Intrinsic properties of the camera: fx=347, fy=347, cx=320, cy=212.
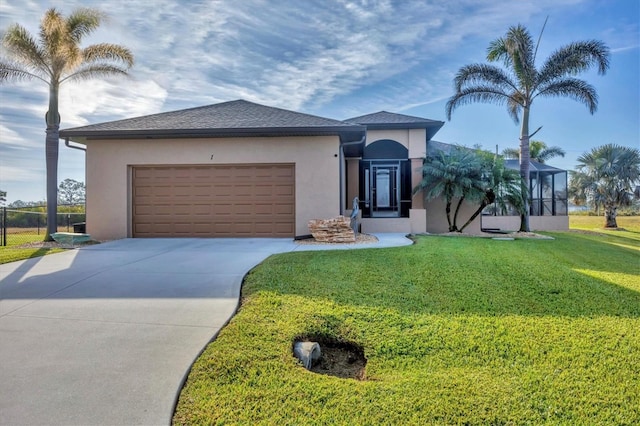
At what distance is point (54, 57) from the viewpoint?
35.4 ft

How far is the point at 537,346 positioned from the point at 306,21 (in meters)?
11.7

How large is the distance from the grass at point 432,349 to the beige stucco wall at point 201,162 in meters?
5.05

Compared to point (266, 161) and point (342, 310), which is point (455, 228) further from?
point (342, 310)

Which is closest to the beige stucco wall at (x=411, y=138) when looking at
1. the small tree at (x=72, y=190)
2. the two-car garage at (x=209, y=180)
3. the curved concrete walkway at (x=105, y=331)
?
Result: the two-car garage at (x=209, y=180)

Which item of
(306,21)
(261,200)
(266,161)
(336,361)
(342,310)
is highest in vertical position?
(306,21)

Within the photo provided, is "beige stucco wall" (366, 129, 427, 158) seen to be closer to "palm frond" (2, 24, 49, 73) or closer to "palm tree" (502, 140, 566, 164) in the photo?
"palm frond" (2, 24, 49, 73)

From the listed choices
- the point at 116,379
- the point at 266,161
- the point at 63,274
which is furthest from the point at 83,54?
the point at 116,379

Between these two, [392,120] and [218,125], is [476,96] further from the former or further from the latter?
[218,125]

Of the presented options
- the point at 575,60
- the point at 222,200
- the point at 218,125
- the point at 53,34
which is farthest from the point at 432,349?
the point at 575,60

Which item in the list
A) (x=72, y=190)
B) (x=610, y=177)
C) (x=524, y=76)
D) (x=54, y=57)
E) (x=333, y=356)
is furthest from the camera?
(x=72, y=190)

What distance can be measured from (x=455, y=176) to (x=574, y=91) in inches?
235

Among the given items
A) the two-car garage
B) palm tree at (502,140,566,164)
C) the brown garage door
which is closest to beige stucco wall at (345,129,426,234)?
the two-car garage

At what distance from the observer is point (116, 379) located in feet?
9.56

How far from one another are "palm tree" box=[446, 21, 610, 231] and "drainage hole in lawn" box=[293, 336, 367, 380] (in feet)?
42.5
